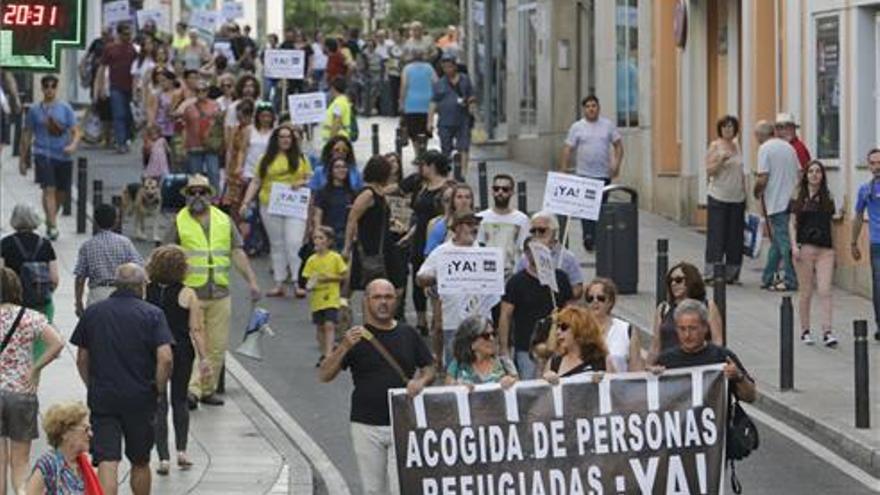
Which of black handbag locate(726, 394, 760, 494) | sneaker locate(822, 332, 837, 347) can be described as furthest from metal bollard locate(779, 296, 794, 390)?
black handbag locate(726, 394, 760, 494)

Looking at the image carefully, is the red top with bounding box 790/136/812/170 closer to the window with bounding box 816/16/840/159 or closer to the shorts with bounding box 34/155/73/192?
the window with bounding box 816/16/840/159

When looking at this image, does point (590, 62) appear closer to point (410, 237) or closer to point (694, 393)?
point (410, 237)

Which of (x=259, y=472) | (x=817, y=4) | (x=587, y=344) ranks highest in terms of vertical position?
(x=817, y=4)

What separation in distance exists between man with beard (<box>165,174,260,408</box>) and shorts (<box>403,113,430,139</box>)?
1895 cm

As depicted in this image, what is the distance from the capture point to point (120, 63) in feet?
132

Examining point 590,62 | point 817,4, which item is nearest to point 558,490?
point 817,4

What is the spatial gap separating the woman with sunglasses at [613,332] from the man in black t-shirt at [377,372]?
1.14 metres

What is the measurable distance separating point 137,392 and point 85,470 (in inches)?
105

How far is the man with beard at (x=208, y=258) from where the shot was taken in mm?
19984

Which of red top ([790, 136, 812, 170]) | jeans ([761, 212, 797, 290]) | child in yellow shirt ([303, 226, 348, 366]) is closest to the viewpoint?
child in yellow shirt ([303, 226, 348, 366])

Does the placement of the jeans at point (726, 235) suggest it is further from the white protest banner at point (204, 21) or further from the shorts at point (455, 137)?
the white protest banner at point (204, 21)

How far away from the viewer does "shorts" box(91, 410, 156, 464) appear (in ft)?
49.4

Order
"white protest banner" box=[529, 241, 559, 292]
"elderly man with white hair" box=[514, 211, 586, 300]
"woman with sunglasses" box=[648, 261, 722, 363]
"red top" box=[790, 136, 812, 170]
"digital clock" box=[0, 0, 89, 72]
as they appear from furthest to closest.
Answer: "red top" box=[790, 136, 812, 170] → "elderly man with white hair" box=[514, 211, 586, 300] → "white protest banner" box=[529, 241, 559, 292] → "woman with sunglasses" box=[648, 261, 722, 363] → "digital clock" box=[0, 0, 89, 72]

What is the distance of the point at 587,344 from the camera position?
557 inches
